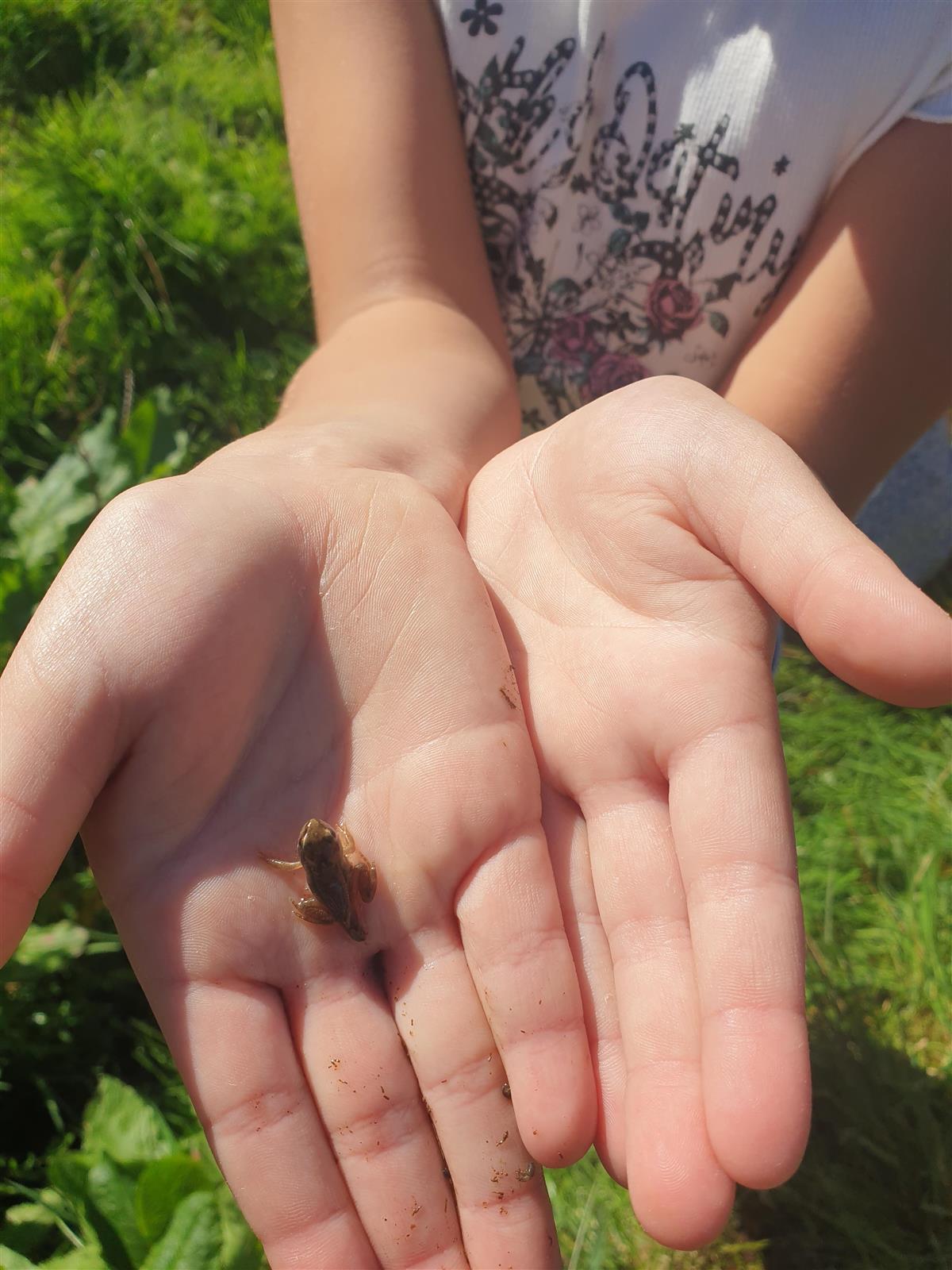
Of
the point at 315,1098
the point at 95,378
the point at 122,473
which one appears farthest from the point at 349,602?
the point at 95,378

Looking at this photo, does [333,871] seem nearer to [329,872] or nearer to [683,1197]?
[329,872]

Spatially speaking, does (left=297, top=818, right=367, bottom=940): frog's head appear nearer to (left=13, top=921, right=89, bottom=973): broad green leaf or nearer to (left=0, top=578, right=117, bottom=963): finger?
(left=0, top=578, right=117, bottom=963): finger

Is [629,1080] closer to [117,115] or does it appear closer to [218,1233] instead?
[218,1233]

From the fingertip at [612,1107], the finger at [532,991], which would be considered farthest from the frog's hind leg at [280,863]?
the fingertip at [612,1107]

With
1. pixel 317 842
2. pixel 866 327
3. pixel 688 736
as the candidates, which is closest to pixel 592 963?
pixel 688 736

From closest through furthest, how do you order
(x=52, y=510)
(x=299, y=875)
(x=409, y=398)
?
(x=299, y=875) → (x=409, y=398) → (x=52, y=510)

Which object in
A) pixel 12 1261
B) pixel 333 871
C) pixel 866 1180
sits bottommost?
pixel 866 1180
